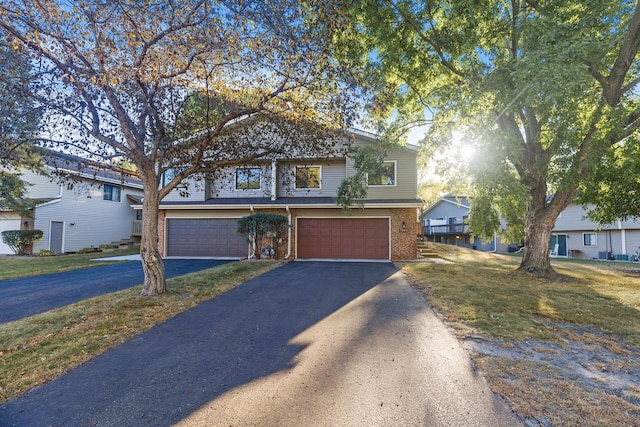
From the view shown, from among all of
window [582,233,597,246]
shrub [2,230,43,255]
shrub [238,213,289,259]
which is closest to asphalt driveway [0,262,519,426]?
shrub [238,213,289,259]

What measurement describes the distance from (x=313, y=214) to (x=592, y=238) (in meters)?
24.5

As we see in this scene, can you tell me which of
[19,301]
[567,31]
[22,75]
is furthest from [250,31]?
[19,301]

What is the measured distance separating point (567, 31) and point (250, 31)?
6658mm

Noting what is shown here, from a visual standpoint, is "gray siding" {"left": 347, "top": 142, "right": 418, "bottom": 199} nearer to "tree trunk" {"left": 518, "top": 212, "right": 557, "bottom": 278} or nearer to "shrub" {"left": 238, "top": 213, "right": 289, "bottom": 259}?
"shrub" {"left": 238, "top": 213, "right": 289, "bottom": 259}

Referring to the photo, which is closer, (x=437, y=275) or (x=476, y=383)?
(x=476, y=383)

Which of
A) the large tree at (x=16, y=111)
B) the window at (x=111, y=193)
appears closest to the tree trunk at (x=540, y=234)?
the large tree at (x=16, y=111)

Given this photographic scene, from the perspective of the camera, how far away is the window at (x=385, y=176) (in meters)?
14.7

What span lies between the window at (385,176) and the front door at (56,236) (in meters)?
18.9

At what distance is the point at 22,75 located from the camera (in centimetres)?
555

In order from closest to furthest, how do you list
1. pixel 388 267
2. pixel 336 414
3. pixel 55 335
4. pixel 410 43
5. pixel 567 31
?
pixel 336 414 < pixel 55 335 < pixel 567 31 < pixel 410 43 < pixel 388 267

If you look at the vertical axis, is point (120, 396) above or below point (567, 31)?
below

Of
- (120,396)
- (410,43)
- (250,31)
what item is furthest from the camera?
(410,43)

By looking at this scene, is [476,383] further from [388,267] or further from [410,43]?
[410,43]

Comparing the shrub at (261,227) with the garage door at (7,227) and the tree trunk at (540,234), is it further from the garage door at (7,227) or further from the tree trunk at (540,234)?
the garage door at (7,227)
